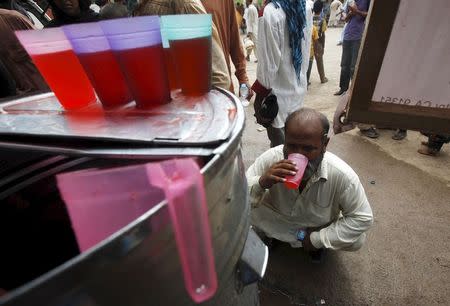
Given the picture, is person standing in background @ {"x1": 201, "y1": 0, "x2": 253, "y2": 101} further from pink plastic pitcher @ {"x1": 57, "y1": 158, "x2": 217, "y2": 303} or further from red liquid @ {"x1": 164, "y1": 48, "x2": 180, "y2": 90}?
pink plastic pitcher @ {"x1": 57, "y1": 158, "x2": 217, "y2": 303}

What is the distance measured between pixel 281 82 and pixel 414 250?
191cm

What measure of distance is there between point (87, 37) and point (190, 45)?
316 mm

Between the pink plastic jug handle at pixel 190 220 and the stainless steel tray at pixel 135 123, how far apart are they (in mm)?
168

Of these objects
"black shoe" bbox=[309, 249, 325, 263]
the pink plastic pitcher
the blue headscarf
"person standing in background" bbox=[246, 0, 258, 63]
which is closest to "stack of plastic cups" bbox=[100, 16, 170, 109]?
the pink plastic pitcher

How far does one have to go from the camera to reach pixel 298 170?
5.58 ft

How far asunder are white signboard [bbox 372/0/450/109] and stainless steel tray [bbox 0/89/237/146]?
541mm

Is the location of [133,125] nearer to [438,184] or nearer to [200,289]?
[200,289]

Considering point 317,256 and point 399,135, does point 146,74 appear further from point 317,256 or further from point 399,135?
point 399,135

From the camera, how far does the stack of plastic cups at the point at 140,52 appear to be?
0.84 meters

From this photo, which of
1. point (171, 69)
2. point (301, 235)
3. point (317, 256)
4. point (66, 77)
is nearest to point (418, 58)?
point (171, 69)

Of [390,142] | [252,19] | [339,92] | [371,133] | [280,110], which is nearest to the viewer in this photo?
[280,110]

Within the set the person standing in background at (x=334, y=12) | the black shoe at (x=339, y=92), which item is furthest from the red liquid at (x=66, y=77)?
the person standing in background at (x=334, y=12)

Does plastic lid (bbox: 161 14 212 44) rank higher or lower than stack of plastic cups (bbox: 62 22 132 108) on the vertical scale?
higher

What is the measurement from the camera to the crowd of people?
1921mm
